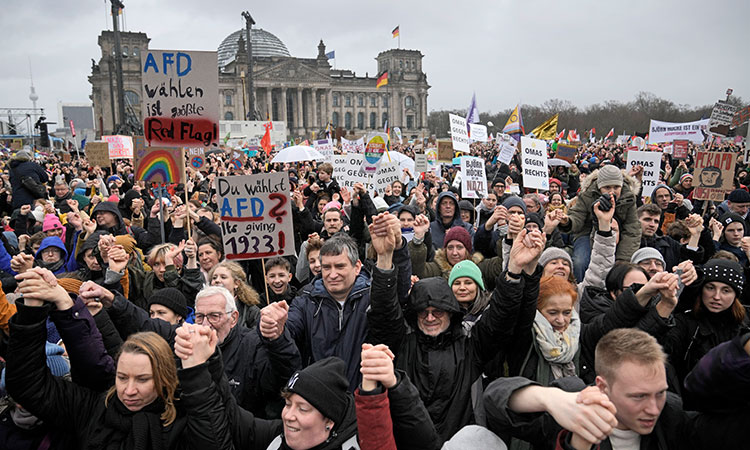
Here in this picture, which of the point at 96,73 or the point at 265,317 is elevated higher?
the point at 96,73

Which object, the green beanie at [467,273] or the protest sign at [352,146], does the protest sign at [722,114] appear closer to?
the protest sign at [352,146]

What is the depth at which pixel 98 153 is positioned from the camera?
1345cm

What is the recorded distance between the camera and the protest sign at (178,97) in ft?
15.7

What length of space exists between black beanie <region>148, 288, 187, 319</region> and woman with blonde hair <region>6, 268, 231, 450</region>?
879mm

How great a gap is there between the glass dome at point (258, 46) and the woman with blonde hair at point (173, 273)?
309 ft

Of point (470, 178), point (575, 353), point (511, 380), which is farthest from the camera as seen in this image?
point (470, 178)

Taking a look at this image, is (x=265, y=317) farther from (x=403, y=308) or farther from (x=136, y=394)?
(x=403, y=308)

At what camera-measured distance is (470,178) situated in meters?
8.71

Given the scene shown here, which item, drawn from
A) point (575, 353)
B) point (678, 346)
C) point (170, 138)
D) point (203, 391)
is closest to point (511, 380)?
point (575, 353)

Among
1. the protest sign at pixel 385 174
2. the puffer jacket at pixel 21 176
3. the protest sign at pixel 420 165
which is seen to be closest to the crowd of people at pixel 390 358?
the protest sign at pixel 385 174

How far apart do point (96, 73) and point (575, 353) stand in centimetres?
8251

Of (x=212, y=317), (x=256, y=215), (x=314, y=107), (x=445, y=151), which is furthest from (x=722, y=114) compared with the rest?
(x=314, y=107)

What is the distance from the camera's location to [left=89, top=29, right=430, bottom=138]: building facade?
238 feet

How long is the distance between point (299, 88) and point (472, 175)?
80.0m
